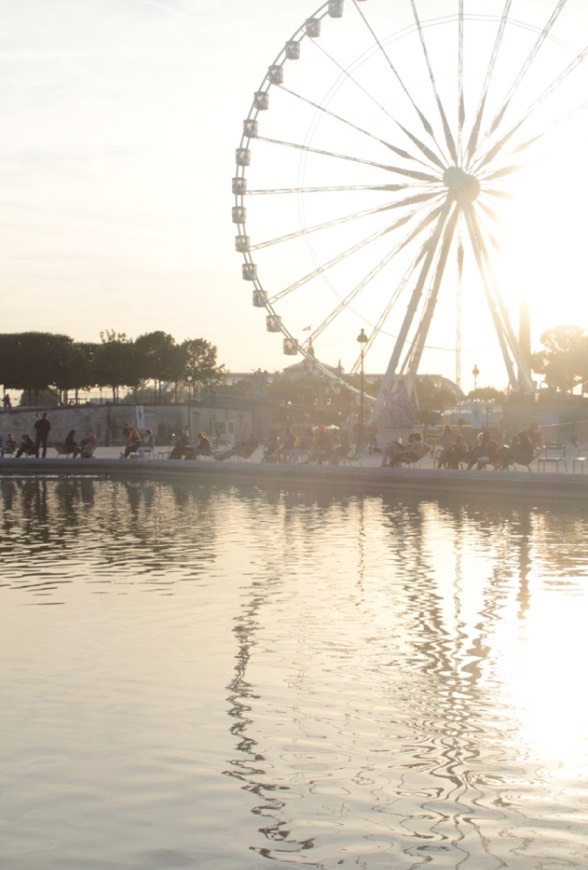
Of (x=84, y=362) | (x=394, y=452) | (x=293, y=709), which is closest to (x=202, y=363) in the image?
(x=84, y=362)

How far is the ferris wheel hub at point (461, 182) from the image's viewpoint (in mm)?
36281

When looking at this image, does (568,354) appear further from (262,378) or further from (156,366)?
(156,366)

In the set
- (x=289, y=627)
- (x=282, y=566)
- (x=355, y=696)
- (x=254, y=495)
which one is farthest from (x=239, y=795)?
(x=254, y=495)

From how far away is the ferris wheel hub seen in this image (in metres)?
36.3

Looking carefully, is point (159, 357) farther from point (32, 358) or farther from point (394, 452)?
point (394, 452)

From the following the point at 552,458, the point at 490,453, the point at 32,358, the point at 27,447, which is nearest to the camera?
the point at 490,453

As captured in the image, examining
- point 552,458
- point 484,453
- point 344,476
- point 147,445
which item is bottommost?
point 344,476

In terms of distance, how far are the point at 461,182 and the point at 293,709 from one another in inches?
1208

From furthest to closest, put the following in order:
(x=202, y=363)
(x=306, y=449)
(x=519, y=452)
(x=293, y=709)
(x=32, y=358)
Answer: (x=202, y=363) → (x=32, y=358) → (x=306, y=449) → (x=519, y=452) → (x=293, y=709)

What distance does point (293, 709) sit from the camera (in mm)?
7078

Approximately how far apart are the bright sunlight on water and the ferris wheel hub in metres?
23.6

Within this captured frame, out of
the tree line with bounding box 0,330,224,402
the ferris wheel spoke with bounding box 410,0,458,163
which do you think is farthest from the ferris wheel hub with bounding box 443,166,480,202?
the tree line with bounding box 0,330,224,402

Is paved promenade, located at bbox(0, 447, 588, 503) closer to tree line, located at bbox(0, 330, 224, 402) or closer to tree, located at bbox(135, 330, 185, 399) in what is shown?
tree line, located at bbox(0, 330, 224, 402)

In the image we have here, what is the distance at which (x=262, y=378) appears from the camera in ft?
323
